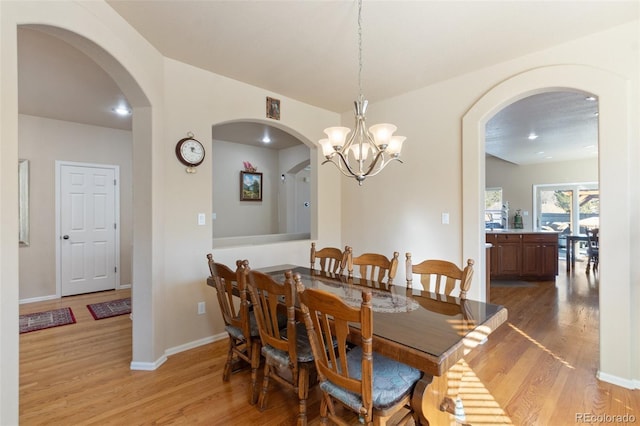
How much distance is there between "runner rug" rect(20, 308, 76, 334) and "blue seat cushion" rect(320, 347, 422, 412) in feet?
12.1

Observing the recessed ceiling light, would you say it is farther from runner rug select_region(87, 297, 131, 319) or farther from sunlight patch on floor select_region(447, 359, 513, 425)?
sunlight patch on floor select_region(447, 359, 513, 425)

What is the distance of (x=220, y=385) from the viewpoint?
230 centimetres

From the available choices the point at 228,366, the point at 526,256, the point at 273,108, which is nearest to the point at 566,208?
the point at 526,256

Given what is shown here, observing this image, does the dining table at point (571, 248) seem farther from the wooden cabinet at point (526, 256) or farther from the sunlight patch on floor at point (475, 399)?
the sunlight patch on floor at point (475, 399)

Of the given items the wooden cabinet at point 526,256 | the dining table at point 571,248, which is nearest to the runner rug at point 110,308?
the wooden cabinet at point 526,256

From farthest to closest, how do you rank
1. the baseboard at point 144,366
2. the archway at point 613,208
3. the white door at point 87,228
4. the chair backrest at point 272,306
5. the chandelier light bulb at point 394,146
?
the white door at point 87,228 → the baseboard at point 144,366 → the archway at point 613,208 → the chandelier light bulb at point 394,146 → the chair backrest at point 272,306

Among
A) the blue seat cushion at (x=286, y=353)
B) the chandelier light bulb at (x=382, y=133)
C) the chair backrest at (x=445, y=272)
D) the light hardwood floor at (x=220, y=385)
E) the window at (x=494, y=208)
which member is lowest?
the light hardwood floor at (x=220, y=385)

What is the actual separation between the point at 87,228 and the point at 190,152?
325cm

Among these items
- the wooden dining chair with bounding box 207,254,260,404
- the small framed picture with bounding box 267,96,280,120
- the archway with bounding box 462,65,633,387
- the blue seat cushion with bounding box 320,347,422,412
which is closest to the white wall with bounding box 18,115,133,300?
the small framed picture with bounding box 267,96,280,120

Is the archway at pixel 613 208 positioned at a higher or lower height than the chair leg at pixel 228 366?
higher

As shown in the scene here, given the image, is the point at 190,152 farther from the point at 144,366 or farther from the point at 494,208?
the point at 494,208

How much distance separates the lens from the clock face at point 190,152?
2850 millimetres

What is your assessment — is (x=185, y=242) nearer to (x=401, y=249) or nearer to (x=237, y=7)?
(x=237, y=7)

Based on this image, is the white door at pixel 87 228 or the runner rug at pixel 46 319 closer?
the runner rug at pixel 46 319
